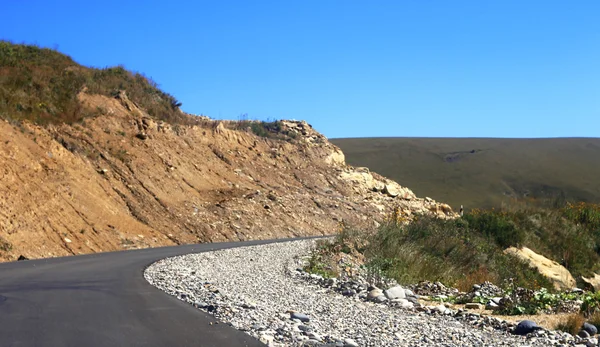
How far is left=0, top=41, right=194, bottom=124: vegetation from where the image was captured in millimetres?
35219

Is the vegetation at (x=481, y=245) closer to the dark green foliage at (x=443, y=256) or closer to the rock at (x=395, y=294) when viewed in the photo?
the dark green foliage at (x=443, y=256)

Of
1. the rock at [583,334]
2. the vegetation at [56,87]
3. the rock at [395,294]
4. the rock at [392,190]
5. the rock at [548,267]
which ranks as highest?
the vegetation at [56,87]

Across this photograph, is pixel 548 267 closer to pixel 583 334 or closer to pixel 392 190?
pixel 583 334

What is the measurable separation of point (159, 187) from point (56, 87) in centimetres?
939

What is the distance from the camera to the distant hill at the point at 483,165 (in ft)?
300

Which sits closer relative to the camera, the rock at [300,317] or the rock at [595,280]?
the rock at [300,317]

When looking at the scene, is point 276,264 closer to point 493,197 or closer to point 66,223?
point 66,223

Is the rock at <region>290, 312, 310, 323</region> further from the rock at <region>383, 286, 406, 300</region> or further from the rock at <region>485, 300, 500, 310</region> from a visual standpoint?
the rock at <region>485, 300, 500, 310</region>

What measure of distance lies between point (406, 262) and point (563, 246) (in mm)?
13229

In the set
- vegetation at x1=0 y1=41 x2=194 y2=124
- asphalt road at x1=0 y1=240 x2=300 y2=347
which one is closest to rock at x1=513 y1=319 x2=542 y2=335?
asphalt road at x1=0 y1=240 x2=300 y2=347

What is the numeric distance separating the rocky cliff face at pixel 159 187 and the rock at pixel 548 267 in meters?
5.66

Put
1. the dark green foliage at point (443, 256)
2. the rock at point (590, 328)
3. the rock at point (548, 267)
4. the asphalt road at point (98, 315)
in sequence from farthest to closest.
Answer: the rock at point (548, 267)
the dark green foliage at point (443, 256)
the rock at point (590, 328)
the asphalt road at point (98, 315)

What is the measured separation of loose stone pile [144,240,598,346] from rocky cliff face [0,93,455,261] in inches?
411

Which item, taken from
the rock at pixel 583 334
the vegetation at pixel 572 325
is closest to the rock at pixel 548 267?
the vegetation at pixel 572 325
